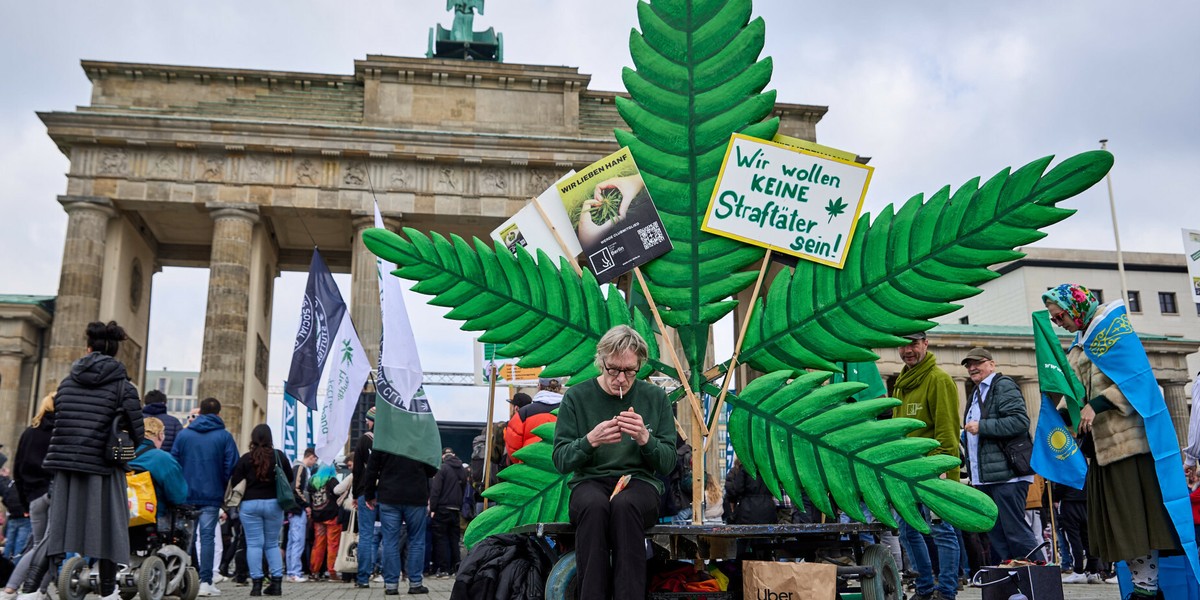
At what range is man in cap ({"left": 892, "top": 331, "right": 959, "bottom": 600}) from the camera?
691 cm

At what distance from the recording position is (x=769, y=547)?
503 cm

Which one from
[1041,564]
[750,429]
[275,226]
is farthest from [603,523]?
[275,226]

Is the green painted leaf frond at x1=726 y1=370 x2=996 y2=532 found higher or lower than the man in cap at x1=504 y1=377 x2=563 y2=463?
lower

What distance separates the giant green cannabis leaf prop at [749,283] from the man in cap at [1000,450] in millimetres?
2067

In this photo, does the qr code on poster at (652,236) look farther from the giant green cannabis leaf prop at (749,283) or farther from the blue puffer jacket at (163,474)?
the blue puffer jacket at (163,474)

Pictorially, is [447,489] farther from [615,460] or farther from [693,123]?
[615,460]

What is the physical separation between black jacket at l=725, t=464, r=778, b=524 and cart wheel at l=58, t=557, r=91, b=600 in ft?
18.9

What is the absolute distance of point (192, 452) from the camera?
9914mm

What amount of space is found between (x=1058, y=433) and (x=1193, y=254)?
9080mm

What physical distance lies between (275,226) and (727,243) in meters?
31.3

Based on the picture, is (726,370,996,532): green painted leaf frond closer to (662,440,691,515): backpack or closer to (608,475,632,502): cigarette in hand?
(662,440,691,515): backpack

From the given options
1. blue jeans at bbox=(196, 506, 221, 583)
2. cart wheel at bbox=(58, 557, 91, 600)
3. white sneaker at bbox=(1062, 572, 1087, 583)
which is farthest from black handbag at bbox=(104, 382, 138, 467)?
white sneaker at bbox=(1062, 572, 1087, 583)

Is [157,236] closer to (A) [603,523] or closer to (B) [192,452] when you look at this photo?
(B) [192,452]

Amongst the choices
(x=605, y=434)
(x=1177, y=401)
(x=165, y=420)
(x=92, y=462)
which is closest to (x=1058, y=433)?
(x=605, y=434)
